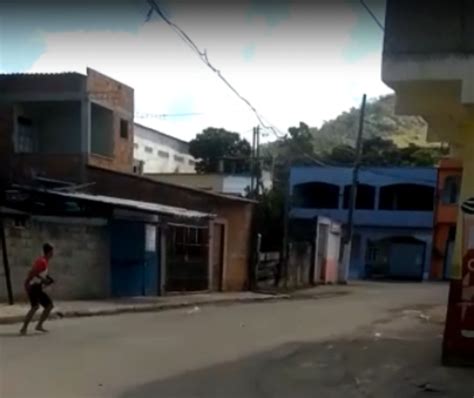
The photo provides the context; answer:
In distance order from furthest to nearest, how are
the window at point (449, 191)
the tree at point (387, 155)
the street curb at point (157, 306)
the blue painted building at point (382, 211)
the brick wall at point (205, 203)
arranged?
1. the tree at point (387, 155)
2. the blue painted building at point (382, 211)
3. the window at point (449, 191)
4. the brick wall at point (205, 203)
5. the street curb at point (157, 306)

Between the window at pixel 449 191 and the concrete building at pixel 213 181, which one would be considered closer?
the window at pixel 449 191

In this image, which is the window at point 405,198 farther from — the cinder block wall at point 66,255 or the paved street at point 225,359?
the paved street at point 225,359

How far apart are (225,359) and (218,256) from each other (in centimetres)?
1534

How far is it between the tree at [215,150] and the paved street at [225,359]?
39922 millimetres

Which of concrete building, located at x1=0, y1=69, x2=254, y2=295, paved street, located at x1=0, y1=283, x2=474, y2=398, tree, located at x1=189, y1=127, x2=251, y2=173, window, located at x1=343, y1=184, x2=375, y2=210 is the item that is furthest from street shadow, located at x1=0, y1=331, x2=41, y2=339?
tree, located at x1=189, y1=127, x2=251, y2=173

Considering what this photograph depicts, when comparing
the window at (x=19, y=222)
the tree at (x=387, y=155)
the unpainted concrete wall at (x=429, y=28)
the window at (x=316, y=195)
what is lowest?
the window at (x=316, y=195)

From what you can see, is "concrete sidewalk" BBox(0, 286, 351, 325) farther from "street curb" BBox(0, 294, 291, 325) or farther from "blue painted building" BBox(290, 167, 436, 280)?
"blue painted building" BBox(290, 167, 436, 280)

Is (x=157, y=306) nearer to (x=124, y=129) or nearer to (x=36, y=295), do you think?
(x=36, y=295)

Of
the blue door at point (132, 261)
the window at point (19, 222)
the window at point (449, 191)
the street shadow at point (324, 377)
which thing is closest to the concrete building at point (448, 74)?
the street shadow at point (324, 377)

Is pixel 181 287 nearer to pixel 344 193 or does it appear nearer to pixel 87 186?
pixel 87 186

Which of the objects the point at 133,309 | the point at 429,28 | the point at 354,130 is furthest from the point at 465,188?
the point at 354,130

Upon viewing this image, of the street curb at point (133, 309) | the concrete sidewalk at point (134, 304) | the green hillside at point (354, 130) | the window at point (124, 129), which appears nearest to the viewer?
the street curb at point (133, 309)

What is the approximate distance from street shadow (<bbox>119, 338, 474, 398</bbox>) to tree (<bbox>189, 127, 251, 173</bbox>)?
44.8m

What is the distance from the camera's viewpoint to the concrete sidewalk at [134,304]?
45.5ft
